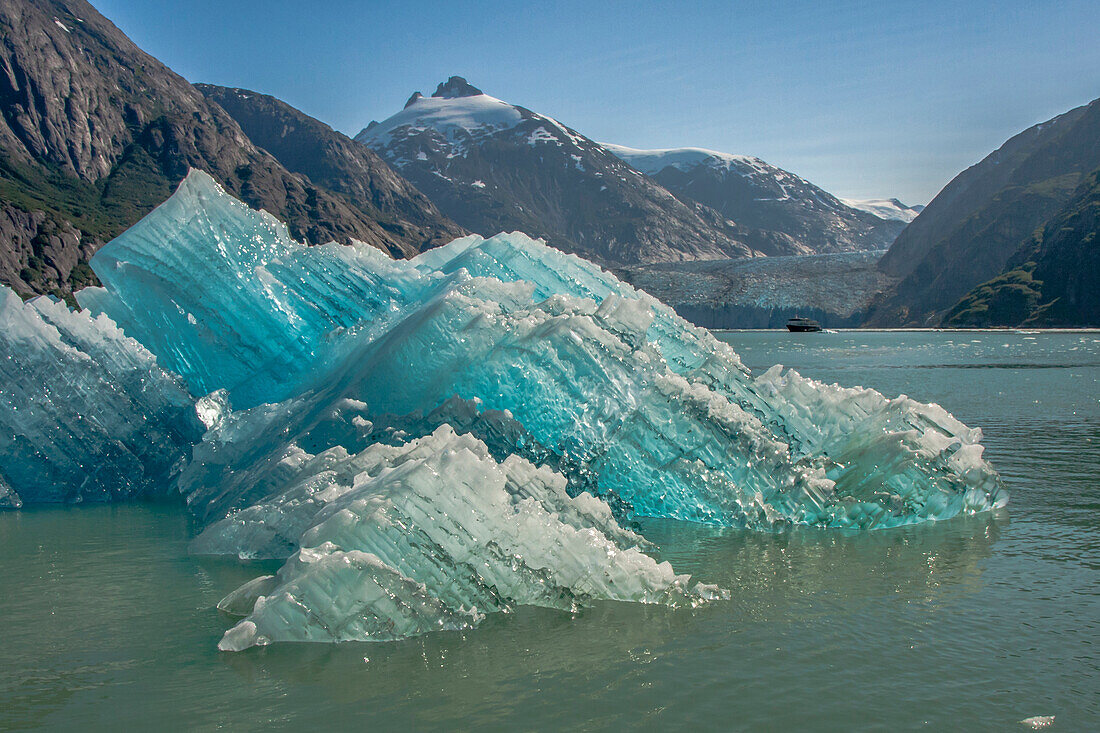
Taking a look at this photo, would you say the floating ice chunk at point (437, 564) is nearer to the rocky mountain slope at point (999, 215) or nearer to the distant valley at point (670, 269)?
the distant valley at point (670, 269)

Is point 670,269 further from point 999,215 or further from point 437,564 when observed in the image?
point 437,564

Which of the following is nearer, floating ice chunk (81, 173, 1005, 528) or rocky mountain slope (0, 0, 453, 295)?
floating ice chunk (81, 173, 1005, 528)

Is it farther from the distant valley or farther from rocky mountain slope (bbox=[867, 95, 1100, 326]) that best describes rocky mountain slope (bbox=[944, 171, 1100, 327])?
rocky mountain slope (bbox=[867, 95, 1100, 326])

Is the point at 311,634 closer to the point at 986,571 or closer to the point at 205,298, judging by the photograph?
the point at 986,571

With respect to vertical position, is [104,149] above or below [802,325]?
above

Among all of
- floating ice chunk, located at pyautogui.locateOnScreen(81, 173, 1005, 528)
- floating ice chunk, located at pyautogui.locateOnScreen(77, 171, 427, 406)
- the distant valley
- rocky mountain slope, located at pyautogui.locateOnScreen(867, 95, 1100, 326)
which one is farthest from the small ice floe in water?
rocky mountain slope, located at pyautogui.locateOnScreen(867, 95, 1100, 326)

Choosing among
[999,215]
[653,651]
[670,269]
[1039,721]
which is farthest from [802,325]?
[1039,721]

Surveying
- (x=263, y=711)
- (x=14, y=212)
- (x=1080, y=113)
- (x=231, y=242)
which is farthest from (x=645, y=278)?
(x=263, y=711)

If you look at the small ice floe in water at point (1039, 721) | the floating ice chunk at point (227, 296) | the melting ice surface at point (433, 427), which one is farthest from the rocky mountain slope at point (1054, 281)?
the small ice floe in water at point (1039, 721)
